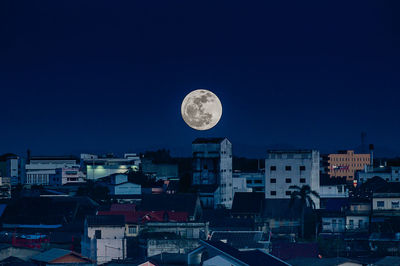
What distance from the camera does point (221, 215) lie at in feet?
136

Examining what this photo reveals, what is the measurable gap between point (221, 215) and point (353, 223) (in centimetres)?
871

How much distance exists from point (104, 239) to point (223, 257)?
964 centimetres

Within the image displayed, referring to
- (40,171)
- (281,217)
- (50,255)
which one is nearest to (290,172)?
(281,217)

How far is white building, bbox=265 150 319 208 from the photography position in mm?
48281

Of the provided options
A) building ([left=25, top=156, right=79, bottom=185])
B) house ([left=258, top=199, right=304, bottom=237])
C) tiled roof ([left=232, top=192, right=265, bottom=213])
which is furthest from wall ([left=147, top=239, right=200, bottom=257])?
building ([left=25, top=156, right=79, bottom=185])

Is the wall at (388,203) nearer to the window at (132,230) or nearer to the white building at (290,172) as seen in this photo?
the white building at (290,172)

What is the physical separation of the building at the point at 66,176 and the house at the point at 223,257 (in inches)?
2264

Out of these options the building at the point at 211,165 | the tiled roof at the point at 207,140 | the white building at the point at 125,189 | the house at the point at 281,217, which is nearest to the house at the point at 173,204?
the house at the point at 281,217

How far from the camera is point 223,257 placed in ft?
61.1

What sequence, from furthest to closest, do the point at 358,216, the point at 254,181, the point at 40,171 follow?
the point at 40,171, the point at 254,181, the point at 358,216

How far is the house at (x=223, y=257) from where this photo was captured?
18.5 meters

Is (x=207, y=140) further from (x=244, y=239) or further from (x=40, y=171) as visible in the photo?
(x=40, y=171)

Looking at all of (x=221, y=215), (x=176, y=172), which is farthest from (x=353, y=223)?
(x=176, y=172)

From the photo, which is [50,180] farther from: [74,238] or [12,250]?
[12,250]
